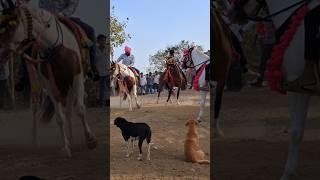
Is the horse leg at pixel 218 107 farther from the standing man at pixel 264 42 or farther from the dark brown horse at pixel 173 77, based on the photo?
the dark brown horse at pixel 173 77

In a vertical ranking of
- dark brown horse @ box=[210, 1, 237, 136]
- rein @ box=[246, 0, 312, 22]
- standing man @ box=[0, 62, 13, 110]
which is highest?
rein @ box=[246, 0, 312, 22]

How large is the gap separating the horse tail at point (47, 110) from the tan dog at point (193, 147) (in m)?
2.40

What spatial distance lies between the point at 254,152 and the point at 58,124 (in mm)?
1706

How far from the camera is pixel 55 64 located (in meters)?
4.46

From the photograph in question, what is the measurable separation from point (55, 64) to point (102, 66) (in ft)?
1.35

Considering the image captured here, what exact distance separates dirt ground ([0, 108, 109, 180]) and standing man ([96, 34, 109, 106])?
0.16 meters

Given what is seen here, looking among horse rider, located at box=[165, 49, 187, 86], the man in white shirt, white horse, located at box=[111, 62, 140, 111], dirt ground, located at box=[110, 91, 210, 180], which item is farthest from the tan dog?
the man in white shirt

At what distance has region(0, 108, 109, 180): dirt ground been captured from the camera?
447cm

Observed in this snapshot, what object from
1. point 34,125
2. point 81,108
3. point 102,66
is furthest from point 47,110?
point 102,66

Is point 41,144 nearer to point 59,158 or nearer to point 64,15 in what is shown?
point 59,158

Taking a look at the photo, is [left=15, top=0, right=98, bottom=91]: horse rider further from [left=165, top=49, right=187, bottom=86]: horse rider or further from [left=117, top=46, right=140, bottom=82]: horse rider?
[left=165, top=49, right=187, bottom=86]: horse rider

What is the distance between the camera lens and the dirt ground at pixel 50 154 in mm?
4473

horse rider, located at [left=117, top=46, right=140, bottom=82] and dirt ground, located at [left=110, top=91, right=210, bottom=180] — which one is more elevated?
horse rider, located at [left=117, top=46, right=140, bottom=82]

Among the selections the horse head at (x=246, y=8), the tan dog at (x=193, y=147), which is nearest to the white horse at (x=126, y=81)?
the tan dog at (x=193, y=147)
